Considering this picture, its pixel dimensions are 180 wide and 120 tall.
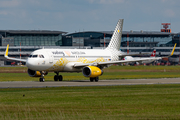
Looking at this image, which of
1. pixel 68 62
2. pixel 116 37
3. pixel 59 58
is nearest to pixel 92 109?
pixel 59 58

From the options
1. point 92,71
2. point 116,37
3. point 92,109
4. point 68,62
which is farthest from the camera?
point 116,37

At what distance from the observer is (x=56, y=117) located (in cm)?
1762

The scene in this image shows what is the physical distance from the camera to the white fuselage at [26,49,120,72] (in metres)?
50.1

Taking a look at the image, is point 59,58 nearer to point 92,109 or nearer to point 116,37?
point 116,37

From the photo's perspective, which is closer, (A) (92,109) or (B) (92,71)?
(A) (92,109)

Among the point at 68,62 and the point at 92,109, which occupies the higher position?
the point at 68,62

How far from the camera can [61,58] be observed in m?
53.0

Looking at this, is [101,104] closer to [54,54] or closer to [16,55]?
[54,54]

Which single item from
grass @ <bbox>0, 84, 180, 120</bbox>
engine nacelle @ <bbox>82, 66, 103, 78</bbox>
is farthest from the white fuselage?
grass @ <bbox>0, 84, 180, 120</bbox>

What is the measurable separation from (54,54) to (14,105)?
30.2 meters

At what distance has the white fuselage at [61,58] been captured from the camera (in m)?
50.1

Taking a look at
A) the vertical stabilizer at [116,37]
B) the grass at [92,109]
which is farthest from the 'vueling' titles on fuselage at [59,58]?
the grass at [92,109]

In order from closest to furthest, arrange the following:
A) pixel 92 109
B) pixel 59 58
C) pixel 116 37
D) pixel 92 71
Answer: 1. pixel 92 109
2. pixel 92 71
3. pixel 59 58
4. pixel 116 37

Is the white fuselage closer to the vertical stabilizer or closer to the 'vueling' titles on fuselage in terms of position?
the 'vueling' titles on fuselage
